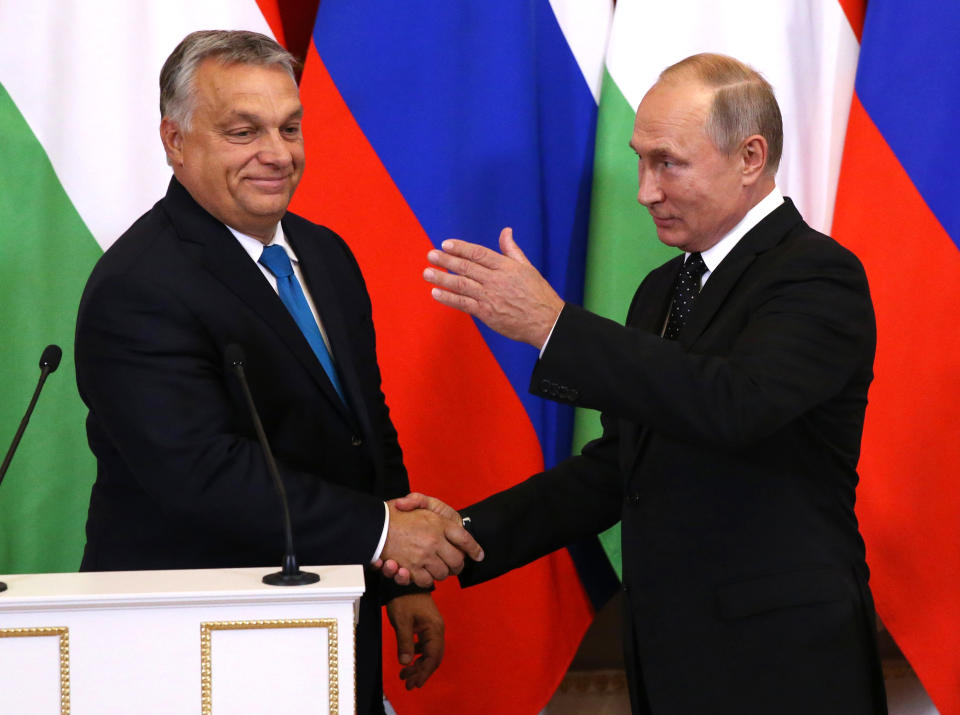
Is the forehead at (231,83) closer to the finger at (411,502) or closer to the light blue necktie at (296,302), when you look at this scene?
the light blue necktie at (296,302)

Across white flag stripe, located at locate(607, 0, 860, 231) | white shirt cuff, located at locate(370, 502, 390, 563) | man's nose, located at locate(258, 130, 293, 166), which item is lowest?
white shirt cuff, located at locate(370, 502, 390, 563)

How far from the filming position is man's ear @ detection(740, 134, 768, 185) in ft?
6.51

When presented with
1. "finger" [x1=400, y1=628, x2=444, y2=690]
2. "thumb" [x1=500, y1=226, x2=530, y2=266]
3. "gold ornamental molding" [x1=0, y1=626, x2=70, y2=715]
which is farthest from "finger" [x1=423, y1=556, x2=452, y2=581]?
"gold ornamental molding" [x1=0, y1=626, x2=70, y2=715]

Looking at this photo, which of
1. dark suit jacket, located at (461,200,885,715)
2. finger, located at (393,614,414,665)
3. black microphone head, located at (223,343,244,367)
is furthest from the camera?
finger, located at (393,614,414,665)

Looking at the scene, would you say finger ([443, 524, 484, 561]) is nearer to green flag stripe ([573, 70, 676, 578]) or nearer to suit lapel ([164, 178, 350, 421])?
suit lapel ([164, 178, 350, 421])

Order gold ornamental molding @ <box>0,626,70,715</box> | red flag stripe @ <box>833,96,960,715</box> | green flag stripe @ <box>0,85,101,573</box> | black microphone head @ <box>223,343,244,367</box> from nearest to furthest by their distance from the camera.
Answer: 1. gold ornamental molding @ <box>0,626,70,715</box>
2. black microphone head @ <box>223,343,244,367</box>
3. green flag stripe @ <box>0,85,101,573</box>
4. red flag stripe @ <box>833,96,960,715</box>

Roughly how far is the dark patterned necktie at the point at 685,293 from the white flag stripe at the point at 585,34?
77cm

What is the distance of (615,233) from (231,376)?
109 centimetres

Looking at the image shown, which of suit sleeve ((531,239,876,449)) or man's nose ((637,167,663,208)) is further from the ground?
man's nose ((637,167,663,208))

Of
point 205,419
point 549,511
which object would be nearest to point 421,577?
point 549,511

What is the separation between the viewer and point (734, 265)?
1.93m

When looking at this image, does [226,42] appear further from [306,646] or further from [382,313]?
[306,646]

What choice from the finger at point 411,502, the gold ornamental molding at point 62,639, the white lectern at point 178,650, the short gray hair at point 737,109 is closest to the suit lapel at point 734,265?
the short gray hair at point 737,109

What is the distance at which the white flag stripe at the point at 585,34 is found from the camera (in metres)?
2.71
